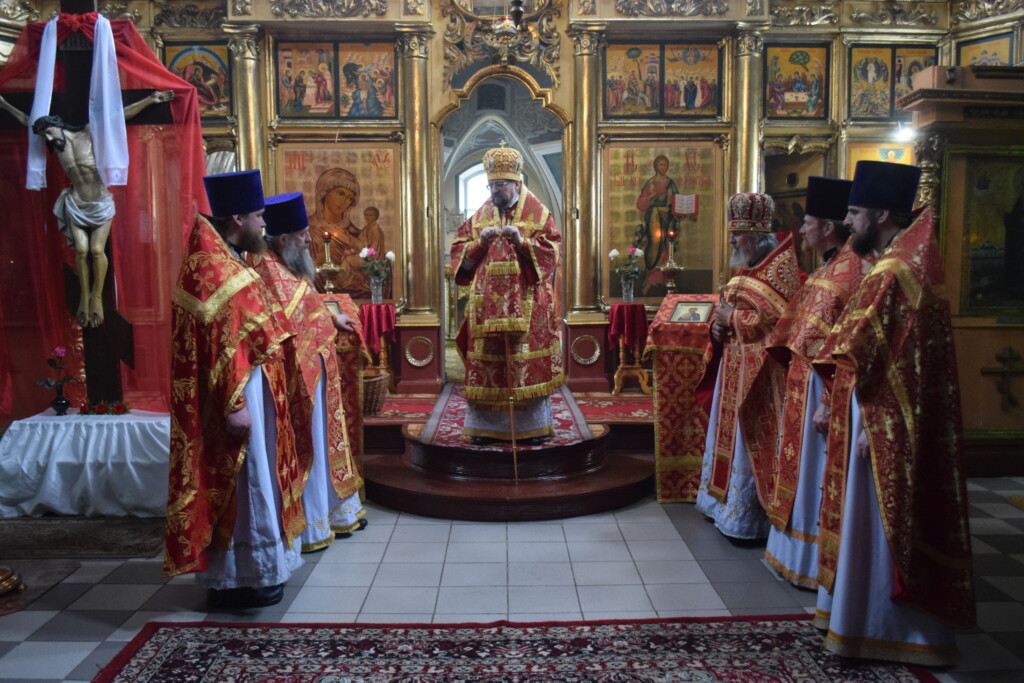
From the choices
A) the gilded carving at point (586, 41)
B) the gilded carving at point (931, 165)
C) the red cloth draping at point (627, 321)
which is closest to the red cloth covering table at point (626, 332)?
the red cloth draping at point (627, 321)

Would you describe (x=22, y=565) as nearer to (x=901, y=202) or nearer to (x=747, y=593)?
(x=747, y=593)

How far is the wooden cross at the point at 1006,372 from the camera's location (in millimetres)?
6629

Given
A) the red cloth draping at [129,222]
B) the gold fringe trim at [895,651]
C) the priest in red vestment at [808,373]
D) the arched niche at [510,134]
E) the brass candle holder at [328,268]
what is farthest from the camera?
the arched niche at [510,134]

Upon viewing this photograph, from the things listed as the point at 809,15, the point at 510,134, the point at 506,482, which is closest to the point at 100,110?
the point at 506,482

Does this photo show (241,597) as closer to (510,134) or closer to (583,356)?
(583,356)

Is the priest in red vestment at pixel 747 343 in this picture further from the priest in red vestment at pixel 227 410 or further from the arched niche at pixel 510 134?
the arched niche at pixel 510 134

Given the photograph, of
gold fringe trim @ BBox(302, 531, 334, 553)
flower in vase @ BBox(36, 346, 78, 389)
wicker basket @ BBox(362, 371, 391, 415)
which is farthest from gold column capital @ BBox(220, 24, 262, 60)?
gold fringe trim @ BBox(302, 531, 334, 553)

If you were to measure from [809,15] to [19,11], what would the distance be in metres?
8.78

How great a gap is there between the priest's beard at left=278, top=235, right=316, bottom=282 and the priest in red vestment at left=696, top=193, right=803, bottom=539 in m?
2.58

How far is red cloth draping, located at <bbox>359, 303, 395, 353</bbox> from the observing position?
8.64m

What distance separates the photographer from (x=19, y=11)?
27.6 feet

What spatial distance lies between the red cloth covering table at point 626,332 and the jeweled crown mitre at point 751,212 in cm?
405

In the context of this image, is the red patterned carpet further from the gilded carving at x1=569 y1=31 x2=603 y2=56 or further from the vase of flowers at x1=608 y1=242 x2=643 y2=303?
the gilded carving at x1=569 y1=31 x2=603 y2=56

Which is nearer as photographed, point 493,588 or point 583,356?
point 493,588
